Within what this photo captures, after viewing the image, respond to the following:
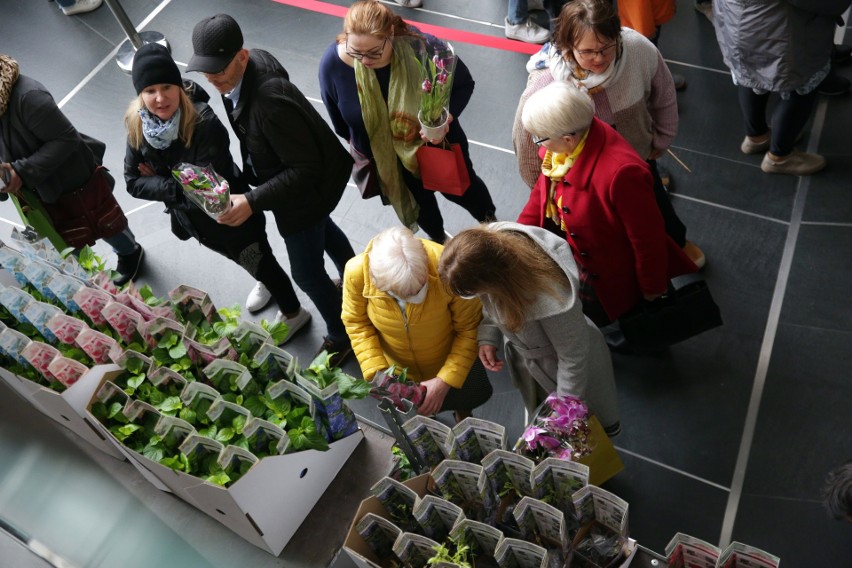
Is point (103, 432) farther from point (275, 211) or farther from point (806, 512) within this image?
point (806, 512)

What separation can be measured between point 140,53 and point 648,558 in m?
2.70

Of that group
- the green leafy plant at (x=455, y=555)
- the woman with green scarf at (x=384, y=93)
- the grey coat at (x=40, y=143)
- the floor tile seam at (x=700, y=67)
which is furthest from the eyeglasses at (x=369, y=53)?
the floor tile seam at (x=700, y=67)

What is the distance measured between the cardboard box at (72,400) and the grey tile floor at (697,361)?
0.24 feet

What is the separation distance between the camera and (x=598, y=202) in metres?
3.18

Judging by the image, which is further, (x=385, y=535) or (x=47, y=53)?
(x=47, y=53)

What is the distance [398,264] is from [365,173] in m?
1.35

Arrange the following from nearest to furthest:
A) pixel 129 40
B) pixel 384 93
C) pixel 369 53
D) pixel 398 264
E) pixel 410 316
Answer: pixel 398 264 → pixel 410 316 → pixel 369 53 → pixel 384 93 → pixel 129 40

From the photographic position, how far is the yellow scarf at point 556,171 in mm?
3168

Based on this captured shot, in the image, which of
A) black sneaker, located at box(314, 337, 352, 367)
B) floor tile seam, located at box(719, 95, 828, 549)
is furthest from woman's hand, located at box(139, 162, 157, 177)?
floor tile seam, located at box(719, 95, 828, 549)

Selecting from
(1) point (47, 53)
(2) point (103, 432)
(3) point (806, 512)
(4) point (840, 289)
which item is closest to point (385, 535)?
(2) point (103, 432)

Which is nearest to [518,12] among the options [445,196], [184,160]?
[445,196]

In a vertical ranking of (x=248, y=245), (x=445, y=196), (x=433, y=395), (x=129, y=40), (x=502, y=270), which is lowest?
(x=433, y=395)

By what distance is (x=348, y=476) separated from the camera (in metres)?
3.09

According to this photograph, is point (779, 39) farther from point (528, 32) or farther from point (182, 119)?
point (182, 119)
